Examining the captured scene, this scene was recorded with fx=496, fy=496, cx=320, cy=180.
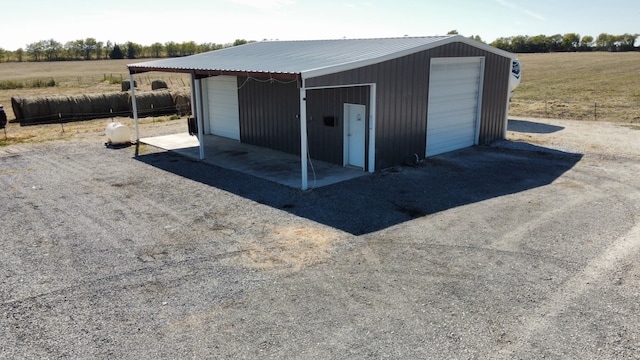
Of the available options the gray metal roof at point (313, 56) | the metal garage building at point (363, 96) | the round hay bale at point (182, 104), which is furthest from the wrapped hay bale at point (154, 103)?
the gray metal roof at point (313, 56)

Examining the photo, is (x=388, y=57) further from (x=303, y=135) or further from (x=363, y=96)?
(x=303, y=135)

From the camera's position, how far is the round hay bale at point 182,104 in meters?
23.7

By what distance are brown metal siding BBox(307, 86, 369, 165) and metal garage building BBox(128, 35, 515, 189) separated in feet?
0.09

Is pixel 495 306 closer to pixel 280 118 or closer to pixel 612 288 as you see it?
pixel 612 288

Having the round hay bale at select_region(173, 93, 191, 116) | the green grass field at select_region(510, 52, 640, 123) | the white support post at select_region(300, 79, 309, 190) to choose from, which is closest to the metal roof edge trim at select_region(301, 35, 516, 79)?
the white support post at select_region(300, 79, 309, 190)

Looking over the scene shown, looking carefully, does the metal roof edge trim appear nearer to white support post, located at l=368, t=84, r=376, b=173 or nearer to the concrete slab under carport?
white support post, located at l=368, t=84, r=376, b=173

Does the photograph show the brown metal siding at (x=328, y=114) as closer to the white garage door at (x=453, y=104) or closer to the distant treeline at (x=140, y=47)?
the white garage door at (x=453, y=104)

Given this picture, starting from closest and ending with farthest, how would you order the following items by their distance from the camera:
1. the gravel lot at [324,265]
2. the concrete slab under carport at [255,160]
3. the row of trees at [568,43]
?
the gravel lot at [324,265] < the concrete slab under carport at [255,160] < the row of trees at [568,43]

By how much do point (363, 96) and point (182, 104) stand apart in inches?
555

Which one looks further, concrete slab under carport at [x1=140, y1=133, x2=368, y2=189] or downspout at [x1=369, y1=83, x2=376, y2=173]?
concrete slab under carport at [x1=140, y1=133, x2=368, y2=189]

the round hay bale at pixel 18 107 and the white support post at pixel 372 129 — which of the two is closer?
the white support post at pixel 372 129

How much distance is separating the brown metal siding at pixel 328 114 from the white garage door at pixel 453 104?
2.67 meters

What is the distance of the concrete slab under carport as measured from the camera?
12.0m

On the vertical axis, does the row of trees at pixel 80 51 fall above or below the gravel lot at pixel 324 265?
above
